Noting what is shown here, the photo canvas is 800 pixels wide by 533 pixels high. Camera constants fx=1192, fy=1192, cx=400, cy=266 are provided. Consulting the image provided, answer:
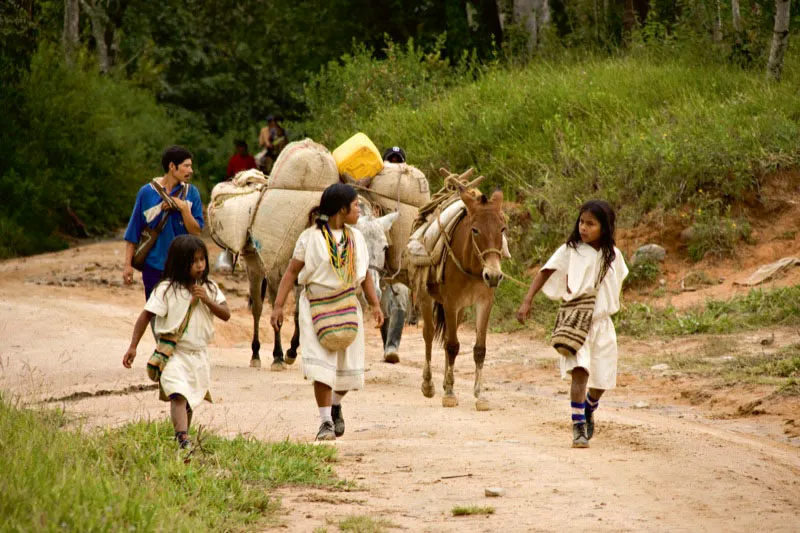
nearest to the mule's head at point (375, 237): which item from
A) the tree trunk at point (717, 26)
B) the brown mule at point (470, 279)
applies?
the brown mule at point (470, 279)

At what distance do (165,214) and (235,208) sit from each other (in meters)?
3.31

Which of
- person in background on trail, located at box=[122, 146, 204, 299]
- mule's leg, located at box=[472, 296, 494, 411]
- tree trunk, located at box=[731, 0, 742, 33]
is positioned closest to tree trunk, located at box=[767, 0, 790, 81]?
tree trunk, located at box=[731, 0, 742, 33]

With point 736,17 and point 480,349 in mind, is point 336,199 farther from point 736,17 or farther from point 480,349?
point 736,17

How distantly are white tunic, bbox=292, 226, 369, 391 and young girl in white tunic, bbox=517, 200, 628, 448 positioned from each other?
1.14 m

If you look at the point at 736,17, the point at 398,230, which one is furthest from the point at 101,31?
the point at 398,230

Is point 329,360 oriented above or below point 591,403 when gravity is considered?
above

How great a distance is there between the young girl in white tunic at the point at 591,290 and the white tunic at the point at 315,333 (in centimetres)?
114

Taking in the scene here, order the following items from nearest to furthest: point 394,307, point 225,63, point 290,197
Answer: point 290,197, point 394,307, point 225,63

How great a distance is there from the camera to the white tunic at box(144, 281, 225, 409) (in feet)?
23.7

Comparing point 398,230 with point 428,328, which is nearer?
point 428,328

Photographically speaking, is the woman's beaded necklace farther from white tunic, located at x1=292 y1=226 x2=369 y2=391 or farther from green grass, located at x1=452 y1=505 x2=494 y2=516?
green grass, located at x1=452 y1=505 x2=494 y2=516

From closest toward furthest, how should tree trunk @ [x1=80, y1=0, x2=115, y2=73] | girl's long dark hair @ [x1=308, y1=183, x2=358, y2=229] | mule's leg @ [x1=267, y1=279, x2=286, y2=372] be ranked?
1. girl's long dark hair @ [x1=308, y1=183, x2=358, y2=229]
2. mule's leg @ [x1=267, y1=279, x2=286, y2=372]
3. tree trunk @ [x1=80, y1=0, x2=115, y2=73]

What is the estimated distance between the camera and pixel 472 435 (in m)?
8.56

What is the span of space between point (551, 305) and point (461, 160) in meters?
4.83
